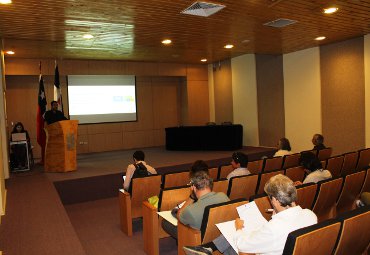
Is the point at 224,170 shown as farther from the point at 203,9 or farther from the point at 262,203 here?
the point at 203,9

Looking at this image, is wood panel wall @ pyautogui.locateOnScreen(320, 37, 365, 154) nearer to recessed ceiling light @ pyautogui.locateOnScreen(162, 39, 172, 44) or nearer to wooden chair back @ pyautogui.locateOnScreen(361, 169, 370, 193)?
recessed ceiling light @ pyautogui.locateOnScreen(162, 39, 172, 44)

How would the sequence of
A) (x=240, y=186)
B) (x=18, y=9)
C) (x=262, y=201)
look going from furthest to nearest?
(x=18, y=9), (x=240, y=186), (x=262, y=201)

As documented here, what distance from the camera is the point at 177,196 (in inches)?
131

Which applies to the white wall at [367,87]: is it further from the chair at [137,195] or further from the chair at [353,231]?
the chair at [353,231]

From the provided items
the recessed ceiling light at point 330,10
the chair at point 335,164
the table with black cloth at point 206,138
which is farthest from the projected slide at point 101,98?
the chair at point 335,164

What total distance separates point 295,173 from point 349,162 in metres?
1.44

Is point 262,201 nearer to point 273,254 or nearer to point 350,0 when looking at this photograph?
point 273,254

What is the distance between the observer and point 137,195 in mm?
4176

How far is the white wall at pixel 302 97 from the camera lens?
346 inches

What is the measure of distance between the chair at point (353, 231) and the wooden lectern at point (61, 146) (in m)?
5.70

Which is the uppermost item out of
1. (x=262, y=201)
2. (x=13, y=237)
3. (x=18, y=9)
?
(x=18, y=9)

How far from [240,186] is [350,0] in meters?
3.43

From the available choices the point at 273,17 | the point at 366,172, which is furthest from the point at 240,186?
the point at 273,17

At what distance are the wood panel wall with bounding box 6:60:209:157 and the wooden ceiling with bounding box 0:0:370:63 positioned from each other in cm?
107
